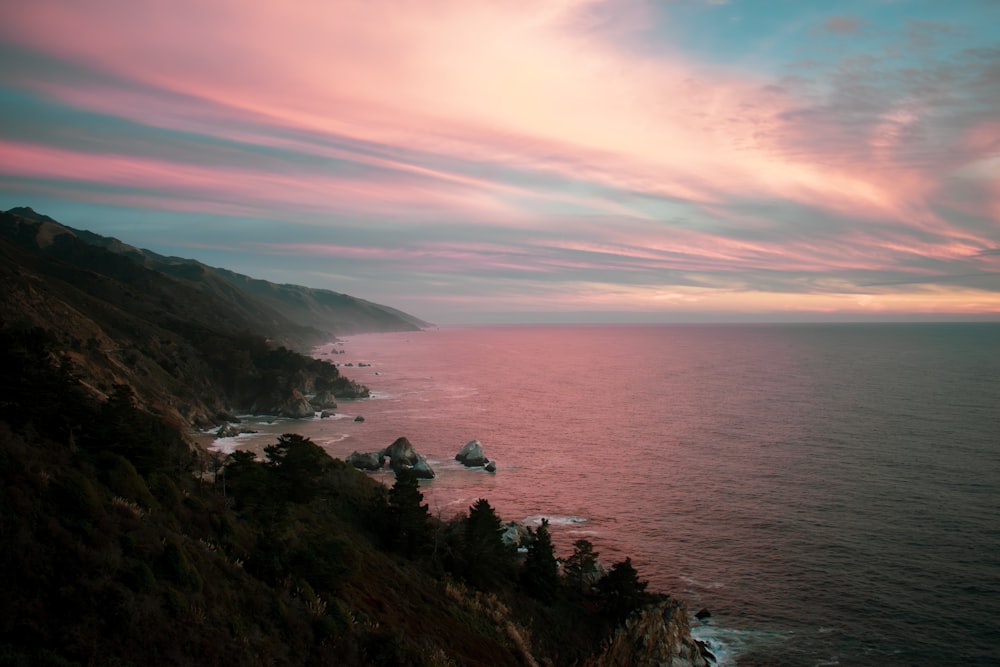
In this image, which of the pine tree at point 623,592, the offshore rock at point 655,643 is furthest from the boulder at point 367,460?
the offshore rock at point 655,643

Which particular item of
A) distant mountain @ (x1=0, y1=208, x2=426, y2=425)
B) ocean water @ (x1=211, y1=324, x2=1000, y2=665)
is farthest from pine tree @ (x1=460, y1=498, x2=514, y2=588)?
distant mountain @ (x1=0, y1=208, x2=426, y2=425)

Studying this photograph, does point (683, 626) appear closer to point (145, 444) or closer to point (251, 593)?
point (251, 593)

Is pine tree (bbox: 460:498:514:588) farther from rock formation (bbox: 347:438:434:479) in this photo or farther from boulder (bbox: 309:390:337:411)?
boulder (bbox: 309:390:337:411)

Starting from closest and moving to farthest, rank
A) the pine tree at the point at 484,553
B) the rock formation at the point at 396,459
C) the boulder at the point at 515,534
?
the pine tree at the point at 484,553, the boulder at the point at 515,534, the rock formation at the point at 396,459

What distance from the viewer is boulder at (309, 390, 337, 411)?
419ft

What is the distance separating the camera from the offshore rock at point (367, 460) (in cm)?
8094

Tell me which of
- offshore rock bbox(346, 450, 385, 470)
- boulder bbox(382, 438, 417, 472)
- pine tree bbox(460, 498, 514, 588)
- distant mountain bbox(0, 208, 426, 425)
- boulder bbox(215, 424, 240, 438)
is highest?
distant mountain bbox(0, 208, 426, 425)

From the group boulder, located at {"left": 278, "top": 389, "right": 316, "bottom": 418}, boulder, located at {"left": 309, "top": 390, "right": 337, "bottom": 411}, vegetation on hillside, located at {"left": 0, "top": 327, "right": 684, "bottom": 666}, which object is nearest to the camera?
vegetation on hillside, located at {"left": 0, "top": 327, "right": 684, "bottom": 666}

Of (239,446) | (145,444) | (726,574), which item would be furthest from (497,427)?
(145,444)

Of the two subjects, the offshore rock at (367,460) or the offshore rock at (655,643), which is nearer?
the offshore rock at (655,643)

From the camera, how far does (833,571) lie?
49.2 meters

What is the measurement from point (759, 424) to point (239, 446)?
9543 centimetres

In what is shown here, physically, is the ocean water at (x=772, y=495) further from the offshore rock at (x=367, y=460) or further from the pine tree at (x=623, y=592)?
the pine tree at (x=623, y=592)

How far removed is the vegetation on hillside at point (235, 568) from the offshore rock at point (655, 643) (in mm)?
1508
